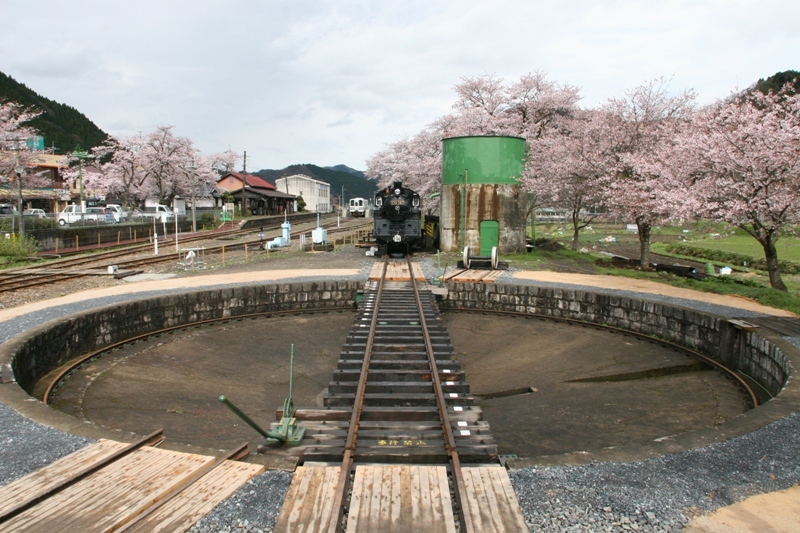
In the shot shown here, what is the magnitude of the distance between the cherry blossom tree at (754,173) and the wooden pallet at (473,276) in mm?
6003

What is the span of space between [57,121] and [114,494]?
314 ft

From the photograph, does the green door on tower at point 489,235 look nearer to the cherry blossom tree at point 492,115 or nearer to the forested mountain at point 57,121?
the cherry blossom tree at point 492,115

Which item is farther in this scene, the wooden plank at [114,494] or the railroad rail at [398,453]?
the railroad rail at [398,453]

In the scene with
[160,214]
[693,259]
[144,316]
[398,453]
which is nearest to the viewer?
[398,453]

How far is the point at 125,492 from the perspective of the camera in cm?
457

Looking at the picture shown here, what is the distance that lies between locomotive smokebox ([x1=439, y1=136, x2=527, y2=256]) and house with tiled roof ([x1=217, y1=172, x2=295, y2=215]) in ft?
143

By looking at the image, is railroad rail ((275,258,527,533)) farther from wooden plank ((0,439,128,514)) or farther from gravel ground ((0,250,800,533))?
wooden plank ((0,439,128,514))

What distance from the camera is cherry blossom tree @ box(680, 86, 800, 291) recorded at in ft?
42.3

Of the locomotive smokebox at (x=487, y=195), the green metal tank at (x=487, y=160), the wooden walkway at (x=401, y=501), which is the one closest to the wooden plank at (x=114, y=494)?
the wooden walkway at (x=401, y=501)

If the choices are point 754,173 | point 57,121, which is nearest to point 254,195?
point 57,121

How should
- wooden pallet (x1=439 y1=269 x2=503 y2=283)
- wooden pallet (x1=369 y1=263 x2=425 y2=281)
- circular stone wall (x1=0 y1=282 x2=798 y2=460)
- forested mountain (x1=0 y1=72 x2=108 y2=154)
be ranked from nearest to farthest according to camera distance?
circular stone wall (x1=0 y1=282 x2=798 y2=460), wooden pallet (x1=439 y1=269 x2=503 y2=283), wooden pallet (x1=369 y1=263 x2=425 y2=281), forested mountain (x1=0 y1=72 x2=108 y2=154)

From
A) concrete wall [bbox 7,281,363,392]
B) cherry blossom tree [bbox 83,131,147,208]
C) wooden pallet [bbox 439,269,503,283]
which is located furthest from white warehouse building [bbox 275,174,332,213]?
concrete wall [bbox 7,281,363,392]

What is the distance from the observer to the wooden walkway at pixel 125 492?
414 cm

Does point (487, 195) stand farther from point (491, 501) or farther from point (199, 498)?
point (199, 498)
